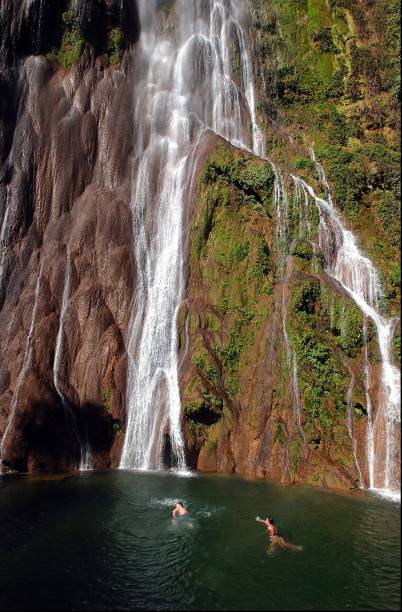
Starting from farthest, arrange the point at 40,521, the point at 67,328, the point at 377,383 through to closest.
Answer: the point at 67,328
the point at 377,383
the point at 40,521

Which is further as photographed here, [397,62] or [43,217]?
[397,62]

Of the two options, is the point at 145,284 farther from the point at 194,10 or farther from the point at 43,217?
the point at 194,10

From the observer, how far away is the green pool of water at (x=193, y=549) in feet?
40.1

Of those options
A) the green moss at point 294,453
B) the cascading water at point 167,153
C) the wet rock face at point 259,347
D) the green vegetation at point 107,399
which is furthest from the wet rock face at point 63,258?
the green moss at point 294,453

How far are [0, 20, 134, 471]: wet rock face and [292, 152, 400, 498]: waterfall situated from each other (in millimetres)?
10302

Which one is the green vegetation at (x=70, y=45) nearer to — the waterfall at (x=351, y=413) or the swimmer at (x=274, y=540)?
the waterfall at (x=351, y=413)

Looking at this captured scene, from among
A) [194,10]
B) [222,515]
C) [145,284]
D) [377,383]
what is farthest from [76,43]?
[222,515]

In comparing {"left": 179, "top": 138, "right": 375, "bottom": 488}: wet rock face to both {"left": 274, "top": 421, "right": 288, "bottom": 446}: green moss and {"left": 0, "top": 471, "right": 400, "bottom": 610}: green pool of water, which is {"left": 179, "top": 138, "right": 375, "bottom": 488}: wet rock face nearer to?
{"left": 274, "top": 421, "right": 288, "bottom": 446}: green moss

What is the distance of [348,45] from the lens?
38125mm

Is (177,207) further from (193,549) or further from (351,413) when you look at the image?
(193,549)

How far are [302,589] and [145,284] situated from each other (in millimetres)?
17724

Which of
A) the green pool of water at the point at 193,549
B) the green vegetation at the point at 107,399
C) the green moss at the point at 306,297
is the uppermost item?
the green moss at the point at 306,297

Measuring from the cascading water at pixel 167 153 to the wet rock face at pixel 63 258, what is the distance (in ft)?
2.63

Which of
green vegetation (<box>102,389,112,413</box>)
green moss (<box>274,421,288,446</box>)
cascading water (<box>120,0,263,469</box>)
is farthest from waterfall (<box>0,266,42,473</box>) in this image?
green moss (<box>274,421,288,446</box>)
